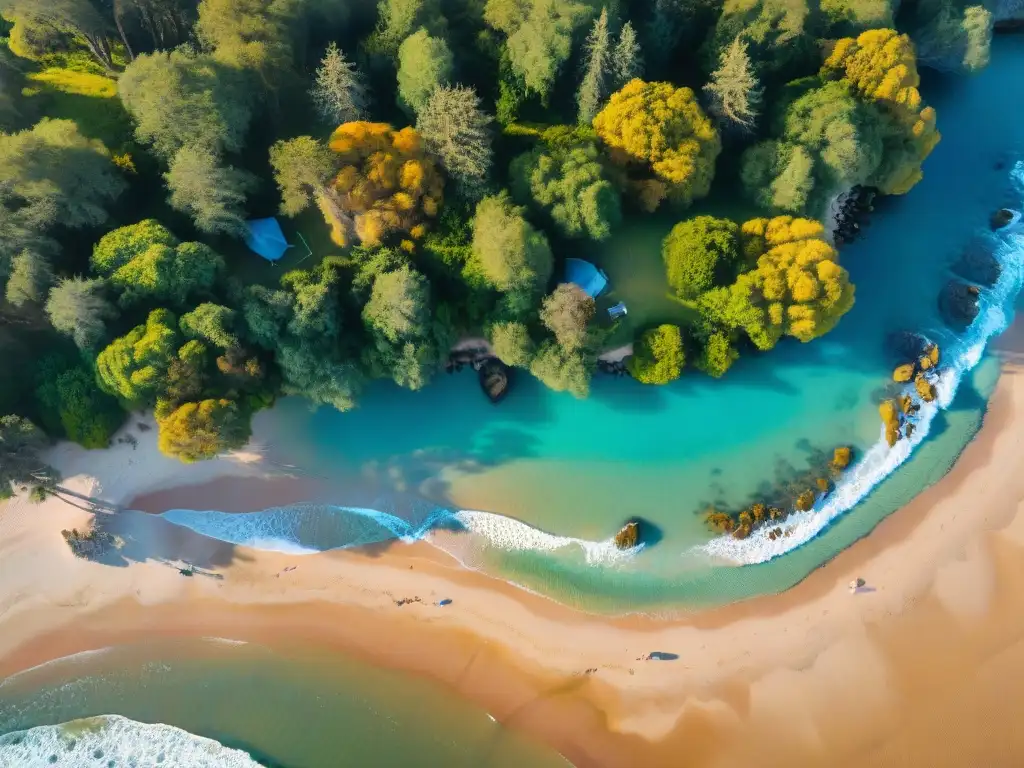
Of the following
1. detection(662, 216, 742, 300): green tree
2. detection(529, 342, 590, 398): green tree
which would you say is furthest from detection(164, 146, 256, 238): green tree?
detection(662, 216, 742, 300): green tree

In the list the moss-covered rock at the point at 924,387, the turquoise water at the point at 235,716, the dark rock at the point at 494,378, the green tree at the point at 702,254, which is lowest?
the turquoise water at the point at 235,716

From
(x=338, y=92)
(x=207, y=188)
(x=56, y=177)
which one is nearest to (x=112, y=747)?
(x=56, y=177)

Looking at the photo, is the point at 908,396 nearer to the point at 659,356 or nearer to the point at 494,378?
the point at 659,356

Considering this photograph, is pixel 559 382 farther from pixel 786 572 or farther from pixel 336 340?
pixel 786 572

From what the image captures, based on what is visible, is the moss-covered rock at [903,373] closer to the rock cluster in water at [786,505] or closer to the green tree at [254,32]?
the rock cluster in water at [786,505]

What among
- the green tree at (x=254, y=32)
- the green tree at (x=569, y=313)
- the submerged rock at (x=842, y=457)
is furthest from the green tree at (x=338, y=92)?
the submerged rock at (x=842, y=457)

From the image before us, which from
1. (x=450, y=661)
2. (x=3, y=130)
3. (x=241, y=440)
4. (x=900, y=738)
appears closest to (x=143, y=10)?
(x=3, y=130)
